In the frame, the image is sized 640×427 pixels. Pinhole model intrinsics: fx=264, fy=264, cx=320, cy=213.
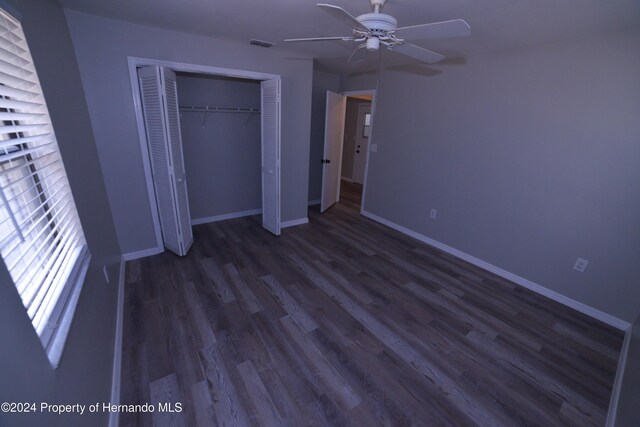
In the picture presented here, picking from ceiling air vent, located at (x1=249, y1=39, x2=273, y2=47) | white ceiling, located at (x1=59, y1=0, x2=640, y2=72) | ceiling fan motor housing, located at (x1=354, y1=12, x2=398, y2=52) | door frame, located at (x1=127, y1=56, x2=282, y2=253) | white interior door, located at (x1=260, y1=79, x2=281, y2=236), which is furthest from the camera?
white interior door, located at (x1=260, y1=79, x2=281, y2=236)

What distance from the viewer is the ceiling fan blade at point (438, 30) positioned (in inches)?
54.9

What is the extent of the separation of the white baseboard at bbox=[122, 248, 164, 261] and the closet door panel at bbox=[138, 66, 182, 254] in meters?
0.15

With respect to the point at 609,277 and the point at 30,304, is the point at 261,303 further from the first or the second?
the point at 609,277

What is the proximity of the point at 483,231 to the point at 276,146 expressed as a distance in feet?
9.18

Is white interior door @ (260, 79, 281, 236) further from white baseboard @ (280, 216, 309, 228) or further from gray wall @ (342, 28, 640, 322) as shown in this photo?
gray wall @ (342, 28, 640, 322)

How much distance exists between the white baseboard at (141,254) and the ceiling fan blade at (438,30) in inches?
131

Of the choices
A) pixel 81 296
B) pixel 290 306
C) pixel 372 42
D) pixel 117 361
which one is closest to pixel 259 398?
pixel 290 306

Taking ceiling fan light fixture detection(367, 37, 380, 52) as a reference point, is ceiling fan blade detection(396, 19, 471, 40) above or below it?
above

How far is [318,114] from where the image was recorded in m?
4.88

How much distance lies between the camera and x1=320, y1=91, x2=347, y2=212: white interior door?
4332 millimetres

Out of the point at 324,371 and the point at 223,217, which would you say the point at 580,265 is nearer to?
the point at 324,371

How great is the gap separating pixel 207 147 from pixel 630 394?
4671 mm

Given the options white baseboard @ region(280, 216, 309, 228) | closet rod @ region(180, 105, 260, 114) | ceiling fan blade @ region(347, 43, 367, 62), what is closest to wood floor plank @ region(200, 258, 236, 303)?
white baseboard @ region(280, 216, 309, 228)

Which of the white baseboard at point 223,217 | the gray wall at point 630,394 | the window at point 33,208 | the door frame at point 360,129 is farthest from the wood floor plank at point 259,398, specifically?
the door frame at point 360,129
